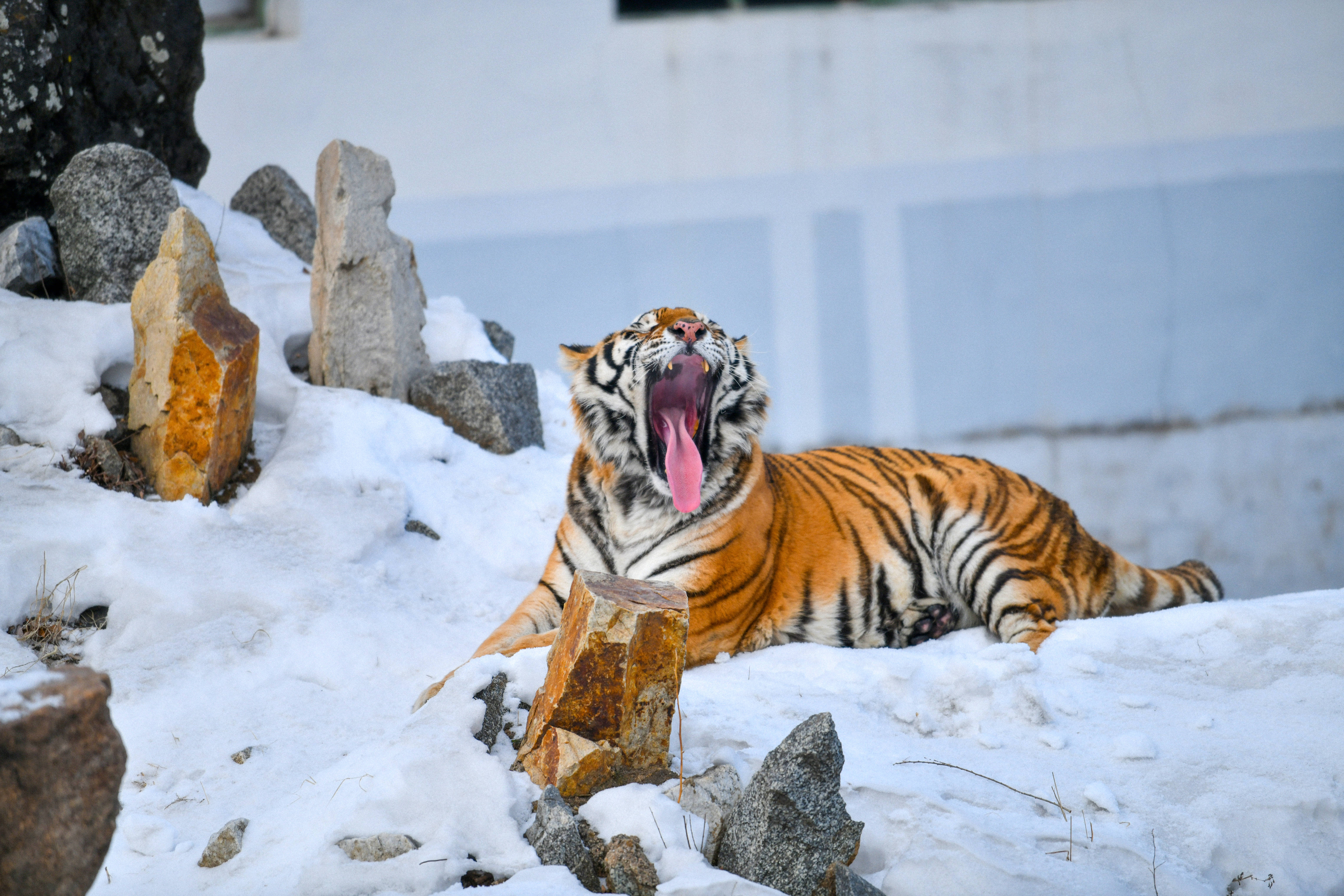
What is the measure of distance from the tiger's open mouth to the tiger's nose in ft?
0.21

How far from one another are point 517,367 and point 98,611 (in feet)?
7.25

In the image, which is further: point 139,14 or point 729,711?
point 139,14

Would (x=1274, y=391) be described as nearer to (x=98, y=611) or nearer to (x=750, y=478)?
(x=750, y=478)

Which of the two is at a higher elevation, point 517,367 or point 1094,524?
point 517,367

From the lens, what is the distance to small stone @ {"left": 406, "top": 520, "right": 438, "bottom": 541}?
3809 mm

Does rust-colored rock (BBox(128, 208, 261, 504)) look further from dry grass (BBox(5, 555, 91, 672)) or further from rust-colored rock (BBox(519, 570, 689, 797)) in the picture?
rust-colored rock (BBox(519, 570, 689, 797))

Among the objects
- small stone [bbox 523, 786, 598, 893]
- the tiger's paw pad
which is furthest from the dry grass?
the tiger's paw pad

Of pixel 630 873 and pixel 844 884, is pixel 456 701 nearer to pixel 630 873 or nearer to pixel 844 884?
pixel 630 873

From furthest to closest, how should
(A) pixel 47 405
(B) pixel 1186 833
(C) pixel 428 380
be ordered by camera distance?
(C) pixel 428 380, (A) pixel 47 405, (B) pixel 1186 833

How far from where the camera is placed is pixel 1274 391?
6.37 meters

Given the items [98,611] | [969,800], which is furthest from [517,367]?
[969,800]

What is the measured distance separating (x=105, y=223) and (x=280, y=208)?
4.00 ft

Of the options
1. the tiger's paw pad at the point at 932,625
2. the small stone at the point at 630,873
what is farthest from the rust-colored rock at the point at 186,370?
the tiger's paw pad at the point at 932,625

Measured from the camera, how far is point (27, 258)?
3.89 metres
